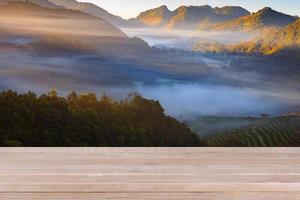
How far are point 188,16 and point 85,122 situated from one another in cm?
82

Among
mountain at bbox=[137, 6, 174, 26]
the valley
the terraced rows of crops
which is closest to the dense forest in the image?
the valley

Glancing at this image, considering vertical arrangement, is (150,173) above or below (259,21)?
below

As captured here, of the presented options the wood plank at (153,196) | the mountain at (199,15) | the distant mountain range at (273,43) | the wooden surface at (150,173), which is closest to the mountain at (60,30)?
the mountain at (199,15)

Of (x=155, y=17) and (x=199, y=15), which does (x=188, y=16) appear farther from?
(x=155, y=17)

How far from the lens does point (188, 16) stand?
11.0 feet

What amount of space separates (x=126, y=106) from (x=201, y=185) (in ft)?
3.08

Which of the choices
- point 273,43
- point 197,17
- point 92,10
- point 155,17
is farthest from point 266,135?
point 92,10

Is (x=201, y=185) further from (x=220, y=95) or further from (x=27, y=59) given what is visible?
(x=27, y=59)

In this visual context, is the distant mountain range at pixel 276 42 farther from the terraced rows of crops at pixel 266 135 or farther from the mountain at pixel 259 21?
the terraced rows of crops at pixel 266 135

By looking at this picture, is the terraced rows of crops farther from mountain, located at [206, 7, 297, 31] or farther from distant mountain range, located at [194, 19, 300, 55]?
mountain, located at [206, 7, 297, 31]

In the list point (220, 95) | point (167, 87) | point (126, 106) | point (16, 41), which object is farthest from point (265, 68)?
point (16, 41)

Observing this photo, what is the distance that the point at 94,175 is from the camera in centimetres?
255

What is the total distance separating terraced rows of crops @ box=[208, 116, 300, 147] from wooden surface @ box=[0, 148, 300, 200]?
0.08 meters

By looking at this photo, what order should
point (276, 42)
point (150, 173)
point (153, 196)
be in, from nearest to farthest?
point (153, 196) < point (150, 173) < point (276, 42)
